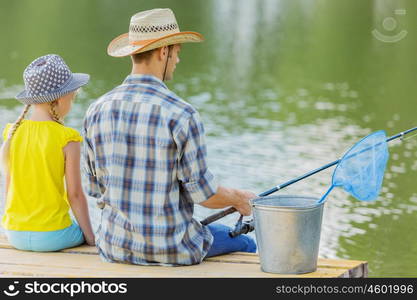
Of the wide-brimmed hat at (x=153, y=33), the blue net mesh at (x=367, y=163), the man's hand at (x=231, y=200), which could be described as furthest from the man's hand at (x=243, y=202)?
the wide-brimmed hat at (x=153, y=33)

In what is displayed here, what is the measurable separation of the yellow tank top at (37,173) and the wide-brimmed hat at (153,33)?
438 mm

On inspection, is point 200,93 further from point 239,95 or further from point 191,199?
point 191,199

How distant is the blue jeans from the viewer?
3.63 m

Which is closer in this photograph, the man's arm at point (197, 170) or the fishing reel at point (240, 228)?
the man's arm at point (197, 170)

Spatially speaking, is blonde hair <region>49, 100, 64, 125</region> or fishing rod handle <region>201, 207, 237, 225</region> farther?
blonde hair <region>49, 100, 64, 125</region>

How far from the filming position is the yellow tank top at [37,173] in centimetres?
370

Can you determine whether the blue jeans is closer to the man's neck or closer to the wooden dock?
the wooden dock

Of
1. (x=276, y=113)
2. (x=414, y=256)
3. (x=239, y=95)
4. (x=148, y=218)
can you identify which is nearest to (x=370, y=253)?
(x=414, y=256)

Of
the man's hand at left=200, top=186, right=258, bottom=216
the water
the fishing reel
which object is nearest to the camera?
the man's hand at left=200, top=186, right=258, bottom=216

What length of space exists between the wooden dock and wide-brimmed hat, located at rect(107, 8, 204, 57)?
0.79 m

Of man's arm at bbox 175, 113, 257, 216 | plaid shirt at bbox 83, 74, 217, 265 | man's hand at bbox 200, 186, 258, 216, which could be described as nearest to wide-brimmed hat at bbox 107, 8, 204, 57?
plaid shirt at bbox 83, 74, 217, 265

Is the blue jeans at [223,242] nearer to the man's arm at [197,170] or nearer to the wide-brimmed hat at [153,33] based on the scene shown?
the man's arm at [197,170]

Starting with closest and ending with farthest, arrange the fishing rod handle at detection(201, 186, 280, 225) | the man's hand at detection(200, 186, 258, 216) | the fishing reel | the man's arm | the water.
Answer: the man's arm, the man's hand at detection(200, 186, 258, 216), the fishing rod handle at detection(201, 186, 280, 225), the fishing reel, the water

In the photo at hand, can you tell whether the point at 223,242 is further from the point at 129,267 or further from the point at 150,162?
the point at 150,162
